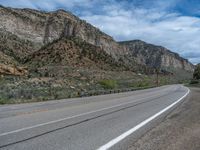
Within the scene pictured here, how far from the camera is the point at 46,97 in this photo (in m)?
28.0

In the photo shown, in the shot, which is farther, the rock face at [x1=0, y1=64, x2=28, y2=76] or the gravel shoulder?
the rock face at [x1=0, y1=64, x2=28, y2=76]

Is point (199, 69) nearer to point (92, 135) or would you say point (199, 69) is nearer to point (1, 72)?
point (1, 72)

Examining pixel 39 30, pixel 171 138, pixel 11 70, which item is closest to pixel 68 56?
pixel 11 70

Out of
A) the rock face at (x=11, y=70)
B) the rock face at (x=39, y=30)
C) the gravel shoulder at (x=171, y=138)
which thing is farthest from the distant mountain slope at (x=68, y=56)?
the gravel shoulder at (x=171, y=138)

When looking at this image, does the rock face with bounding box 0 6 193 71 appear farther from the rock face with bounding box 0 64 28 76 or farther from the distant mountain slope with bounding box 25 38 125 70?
the rock face with bounding box 0 64 28 76

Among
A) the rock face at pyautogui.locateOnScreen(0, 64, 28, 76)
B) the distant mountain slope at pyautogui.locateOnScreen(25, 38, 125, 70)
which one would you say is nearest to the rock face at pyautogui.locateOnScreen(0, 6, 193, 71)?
the distant mountain slope at pyautogui.locateOnScreen(25, 38, 125, 70)

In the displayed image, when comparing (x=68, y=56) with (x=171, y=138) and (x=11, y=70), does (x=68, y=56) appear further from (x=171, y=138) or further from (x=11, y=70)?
(x=171, y=138)

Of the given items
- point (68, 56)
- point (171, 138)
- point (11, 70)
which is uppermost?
point (68, 56)

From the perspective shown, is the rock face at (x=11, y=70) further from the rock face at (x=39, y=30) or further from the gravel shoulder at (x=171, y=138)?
the gravel shoulder at (x=171, y=138)

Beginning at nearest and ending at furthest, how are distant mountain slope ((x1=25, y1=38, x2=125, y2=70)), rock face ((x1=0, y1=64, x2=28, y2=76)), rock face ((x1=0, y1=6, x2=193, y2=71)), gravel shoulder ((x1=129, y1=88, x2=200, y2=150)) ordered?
1. gravel shoulder ((x1=129, y1=88, x2=200, y2=150))
2. rock face ((x1=0, y1=64, x2=28, y2=76))
3. distant mountain slope ((x1=25, y1=38, x2=125, y2=70))
4. rock face ((x1=0, y1=6, x2=193, y2=71))

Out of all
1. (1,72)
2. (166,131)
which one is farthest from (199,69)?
(166,131)

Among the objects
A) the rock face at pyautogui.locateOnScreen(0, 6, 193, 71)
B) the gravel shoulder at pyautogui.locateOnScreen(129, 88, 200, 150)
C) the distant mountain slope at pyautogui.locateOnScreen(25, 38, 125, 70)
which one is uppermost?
the rock face at pyautogui.locateOnScreen(0, 6, 193, 71)

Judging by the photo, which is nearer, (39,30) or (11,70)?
(11,70)

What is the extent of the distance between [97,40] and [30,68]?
75289mm
